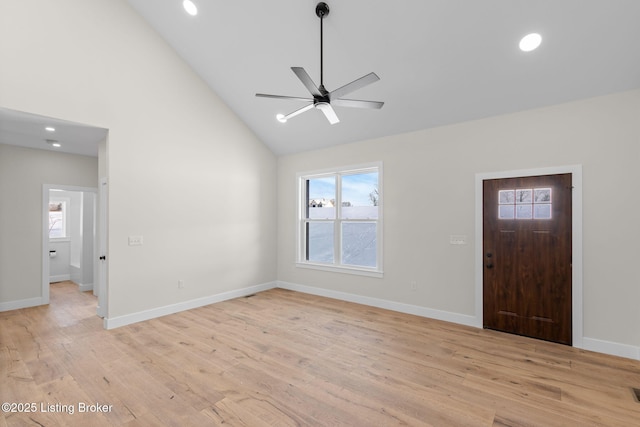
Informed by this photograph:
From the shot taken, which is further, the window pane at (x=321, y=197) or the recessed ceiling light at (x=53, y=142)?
the window pane at (x=321, y=197)

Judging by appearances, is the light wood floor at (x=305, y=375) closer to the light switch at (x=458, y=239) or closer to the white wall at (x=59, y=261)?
the light switch at (x=458, y=239)

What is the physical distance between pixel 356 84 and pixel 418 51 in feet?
4.49

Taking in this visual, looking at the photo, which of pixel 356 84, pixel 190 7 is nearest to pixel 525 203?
pixel 356 84

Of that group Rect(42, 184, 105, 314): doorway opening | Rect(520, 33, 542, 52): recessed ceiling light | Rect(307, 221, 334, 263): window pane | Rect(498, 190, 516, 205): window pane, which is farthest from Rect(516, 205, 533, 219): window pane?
Rect(42, 184, 105, 314): doorway opening

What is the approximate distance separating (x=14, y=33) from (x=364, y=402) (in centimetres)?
498

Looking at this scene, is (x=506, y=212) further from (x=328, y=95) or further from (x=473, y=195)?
(x=328, y=95)

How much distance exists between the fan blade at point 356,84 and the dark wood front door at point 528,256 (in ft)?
7.84

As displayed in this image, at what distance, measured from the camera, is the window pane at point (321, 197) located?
5543mm

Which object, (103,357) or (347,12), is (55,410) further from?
(347,12)

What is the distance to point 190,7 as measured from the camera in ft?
12.1

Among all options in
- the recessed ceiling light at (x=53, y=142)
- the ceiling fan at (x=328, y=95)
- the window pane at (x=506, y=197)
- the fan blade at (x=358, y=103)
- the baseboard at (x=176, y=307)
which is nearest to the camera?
the ceiling fan at (x=328, y=95)

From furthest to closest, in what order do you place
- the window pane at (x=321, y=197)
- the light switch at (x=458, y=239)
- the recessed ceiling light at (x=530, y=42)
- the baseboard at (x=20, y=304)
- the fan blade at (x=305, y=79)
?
the window pane at (x=321, y=197)
the baseboard at (x=20, y=304)
the light switch at (x=458, y=239)
the recessed ceiling light at (x=530, y=42)
the fan blade at (x=305, y=79)

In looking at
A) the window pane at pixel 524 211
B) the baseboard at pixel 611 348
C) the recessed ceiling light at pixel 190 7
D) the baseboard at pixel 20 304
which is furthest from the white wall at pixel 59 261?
the baseboard at pixel 611 348

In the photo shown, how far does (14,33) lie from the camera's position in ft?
10.1
